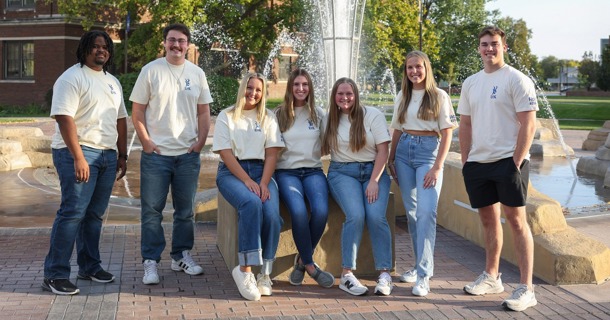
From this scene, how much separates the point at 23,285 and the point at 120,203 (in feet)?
15.0

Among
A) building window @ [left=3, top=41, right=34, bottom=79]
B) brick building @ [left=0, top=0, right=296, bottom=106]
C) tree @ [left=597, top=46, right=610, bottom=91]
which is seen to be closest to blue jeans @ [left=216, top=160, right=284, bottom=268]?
brick building @ [left=0, top=0, right=296, bottom=106]

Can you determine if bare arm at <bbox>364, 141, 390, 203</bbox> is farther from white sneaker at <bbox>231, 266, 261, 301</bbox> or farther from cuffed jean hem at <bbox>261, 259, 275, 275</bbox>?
white sneaker at <bbox>231, 266, 261, 301</bbox>

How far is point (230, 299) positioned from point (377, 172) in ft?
4.99

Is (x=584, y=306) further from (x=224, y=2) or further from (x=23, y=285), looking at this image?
(x=224, y=2)

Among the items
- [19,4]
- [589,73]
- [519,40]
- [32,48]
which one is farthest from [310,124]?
[519,40]

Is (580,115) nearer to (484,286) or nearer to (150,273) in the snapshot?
(484,286)

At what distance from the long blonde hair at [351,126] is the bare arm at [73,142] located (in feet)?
6.23

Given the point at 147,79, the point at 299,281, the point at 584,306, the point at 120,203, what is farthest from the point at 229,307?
the point at 120,203

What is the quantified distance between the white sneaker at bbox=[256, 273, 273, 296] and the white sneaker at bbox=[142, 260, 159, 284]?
844 millimetres

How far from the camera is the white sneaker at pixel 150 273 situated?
21.0ft

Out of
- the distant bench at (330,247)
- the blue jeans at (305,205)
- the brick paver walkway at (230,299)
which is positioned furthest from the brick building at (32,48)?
the blue jeans at (305,205)

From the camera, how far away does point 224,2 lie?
34.8 metres

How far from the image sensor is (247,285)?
5.98 meters

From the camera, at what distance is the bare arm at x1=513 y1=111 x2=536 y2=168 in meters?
5.68
